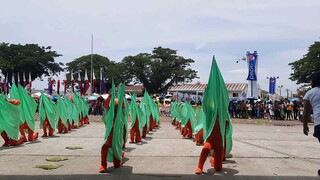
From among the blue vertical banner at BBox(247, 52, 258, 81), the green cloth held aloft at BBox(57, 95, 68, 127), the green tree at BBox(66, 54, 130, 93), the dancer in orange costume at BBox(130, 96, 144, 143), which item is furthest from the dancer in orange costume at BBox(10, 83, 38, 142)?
the green tree at BBox(66, 54, 130, 93)

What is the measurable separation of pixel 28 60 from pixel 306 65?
35.9 metres

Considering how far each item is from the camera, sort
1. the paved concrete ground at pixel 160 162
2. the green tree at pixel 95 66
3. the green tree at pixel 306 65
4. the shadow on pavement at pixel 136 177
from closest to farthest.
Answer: the shadow on pavement at pixel 136 177
the paved concrete ground at pixel 160 162
the green tree at pixel 306 65
the green tree at pixel 95 66

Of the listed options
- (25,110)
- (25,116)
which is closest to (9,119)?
(25,116)

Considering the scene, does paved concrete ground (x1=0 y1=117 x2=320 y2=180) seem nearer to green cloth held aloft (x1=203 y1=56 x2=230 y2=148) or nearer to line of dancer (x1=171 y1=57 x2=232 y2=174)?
line of dancer (x1=171 y1=57 x2=232 y2=174)

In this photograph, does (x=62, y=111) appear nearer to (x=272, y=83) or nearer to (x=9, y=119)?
(x=9, y=119)

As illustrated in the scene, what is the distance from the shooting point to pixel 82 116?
1866 centimetres

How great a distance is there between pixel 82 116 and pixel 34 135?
269 inches

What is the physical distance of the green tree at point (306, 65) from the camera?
128ft

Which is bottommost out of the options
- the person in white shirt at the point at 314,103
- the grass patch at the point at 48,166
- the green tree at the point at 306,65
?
the grass patch at the point at 48,166

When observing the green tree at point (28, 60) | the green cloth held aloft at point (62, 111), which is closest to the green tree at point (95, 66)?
the green tree at point (28, 60)

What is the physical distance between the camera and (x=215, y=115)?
6605 millimetres

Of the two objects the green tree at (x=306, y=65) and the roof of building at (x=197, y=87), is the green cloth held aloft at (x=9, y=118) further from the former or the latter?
the roof of building at (x=197, y=87)

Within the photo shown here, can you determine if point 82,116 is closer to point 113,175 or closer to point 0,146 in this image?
point 0,146

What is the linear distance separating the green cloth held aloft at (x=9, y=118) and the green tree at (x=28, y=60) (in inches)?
1622
